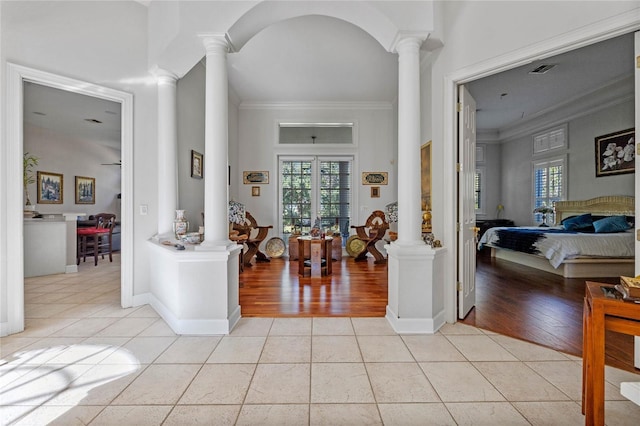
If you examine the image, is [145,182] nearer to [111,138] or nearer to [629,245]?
[111,138]

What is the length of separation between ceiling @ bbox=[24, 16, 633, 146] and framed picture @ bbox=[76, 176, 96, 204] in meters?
1.37

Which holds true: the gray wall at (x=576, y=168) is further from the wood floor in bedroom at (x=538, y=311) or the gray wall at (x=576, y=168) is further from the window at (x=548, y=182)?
the wood floor in bedroom at (x=538, y=311)

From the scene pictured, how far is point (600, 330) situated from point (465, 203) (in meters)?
1.73

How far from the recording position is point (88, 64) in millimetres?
3016

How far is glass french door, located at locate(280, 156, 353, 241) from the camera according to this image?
6.32 m

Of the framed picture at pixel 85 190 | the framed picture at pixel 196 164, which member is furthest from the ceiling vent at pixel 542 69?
the framed picture at pixel 85 190

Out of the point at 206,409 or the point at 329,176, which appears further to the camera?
the point at 329,176

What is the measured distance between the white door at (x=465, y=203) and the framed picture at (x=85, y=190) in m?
8.70

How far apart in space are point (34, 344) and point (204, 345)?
137 cm

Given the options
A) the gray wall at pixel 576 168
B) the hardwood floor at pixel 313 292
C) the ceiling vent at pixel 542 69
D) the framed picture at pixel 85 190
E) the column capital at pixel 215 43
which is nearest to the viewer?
the column capital at pixel 215 43

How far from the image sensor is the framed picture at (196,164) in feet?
13.3

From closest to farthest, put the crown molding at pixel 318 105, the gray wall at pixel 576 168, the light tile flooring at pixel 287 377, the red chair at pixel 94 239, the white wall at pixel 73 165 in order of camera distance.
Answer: the light tile flooring at pixel 287 377 → the gray wall at pixel 576 168 → the red chair at pixel 94 239 → the crown molding at pixel 318 105 → the white wall at pixel 73 165

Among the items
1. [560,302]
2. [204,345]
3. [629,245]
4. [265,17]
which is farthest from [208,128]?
[629,245]

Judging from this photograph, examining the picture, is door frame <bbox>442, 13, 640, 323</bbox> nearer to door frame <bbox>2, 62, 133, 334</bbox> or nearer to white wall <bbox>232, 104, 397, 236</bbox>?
white wall <bbox>232, 104, 397, 236</bbox>
